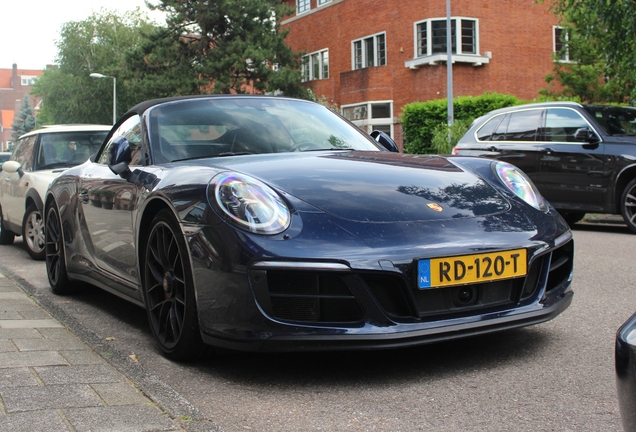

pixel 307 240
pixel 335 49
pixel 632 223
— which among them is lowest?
pixel 632 223

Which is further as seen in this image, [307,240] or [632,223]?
[632,223]

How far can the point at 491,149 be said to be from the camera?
1156cm

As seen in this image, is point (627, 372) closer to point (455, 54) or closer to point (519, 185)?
point (519, 185)

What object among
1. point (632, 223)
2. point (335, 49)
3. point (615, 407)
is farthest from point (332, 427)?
point (335, 49)

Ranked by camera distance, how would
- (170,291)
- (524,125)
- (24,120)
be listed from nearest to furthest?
(170,291), (524,125), (24,120)

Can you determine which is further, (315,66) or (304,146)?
(315,66)

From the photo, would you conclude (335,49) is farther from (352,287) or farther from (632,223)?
(352,287)

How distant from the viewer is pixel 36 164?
9258 millimetres

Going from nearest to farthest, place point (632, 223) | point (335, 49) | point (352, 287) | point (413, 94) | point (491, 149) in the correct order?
1. point (352, 287)
2. point (632, 223)
3. point (491, 149)
4. point (413, 94)
5. point (335, 49)

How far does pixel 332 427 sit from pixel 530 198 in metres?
1.82

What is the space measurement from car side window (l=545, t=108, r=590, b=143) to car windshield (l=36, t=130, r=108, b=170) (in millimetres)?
5791

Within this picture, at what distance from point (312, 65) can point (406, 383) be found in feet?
132

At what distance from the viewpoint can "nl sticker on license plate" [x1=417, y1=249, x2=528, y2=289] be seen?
3.38 meters

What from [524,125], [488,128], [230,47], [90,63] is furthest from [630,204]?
[90,63]
